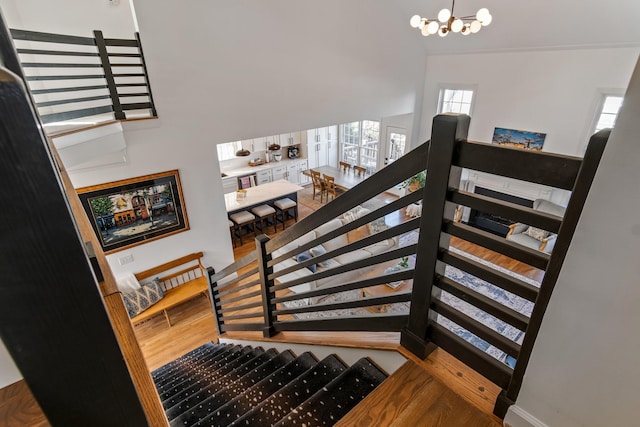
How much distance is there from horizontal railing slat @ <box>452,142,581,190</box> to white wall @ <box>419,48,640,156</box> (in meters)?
5.69

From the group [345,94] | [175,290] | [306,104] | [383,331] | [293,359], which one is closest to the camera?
[383,331]

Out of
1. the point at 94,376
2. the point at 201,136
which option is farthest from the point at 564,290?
the point at 201,136

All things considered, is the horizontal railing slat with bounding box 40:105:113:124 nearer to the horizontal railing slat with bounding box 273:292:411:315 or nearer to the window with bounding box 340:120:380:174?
the horizontal railing slat with bounding box 273:292:411:315

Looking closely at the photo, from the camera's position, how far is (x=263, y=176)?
900 cm

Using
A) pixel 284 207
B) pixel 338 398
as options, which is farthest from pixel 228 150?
pixel 338 398

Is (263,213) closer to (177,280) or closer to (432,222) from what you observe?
(177,280)

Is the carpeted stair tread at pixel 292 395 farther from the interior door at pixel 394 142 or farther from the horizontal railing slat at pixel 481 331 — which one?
the interior door at pixel 394 142

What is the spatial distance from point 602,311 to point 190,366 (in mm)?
Answer: 3216

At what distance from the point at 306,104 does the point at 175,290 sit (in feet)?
11.7

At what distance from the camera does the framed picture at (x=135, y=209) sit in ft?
12.6

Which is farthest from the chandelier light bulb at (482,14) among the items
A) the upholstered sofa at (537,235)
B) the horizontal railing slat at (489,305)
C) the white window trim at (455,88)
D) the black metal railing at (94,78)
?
the black metal railing at (94,78)

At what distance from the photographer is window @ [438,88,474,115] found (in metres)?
6.70

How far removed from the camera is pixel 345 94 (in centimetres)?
570

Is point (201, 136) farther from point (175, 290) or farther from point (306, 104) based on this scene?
point (175, 290)
